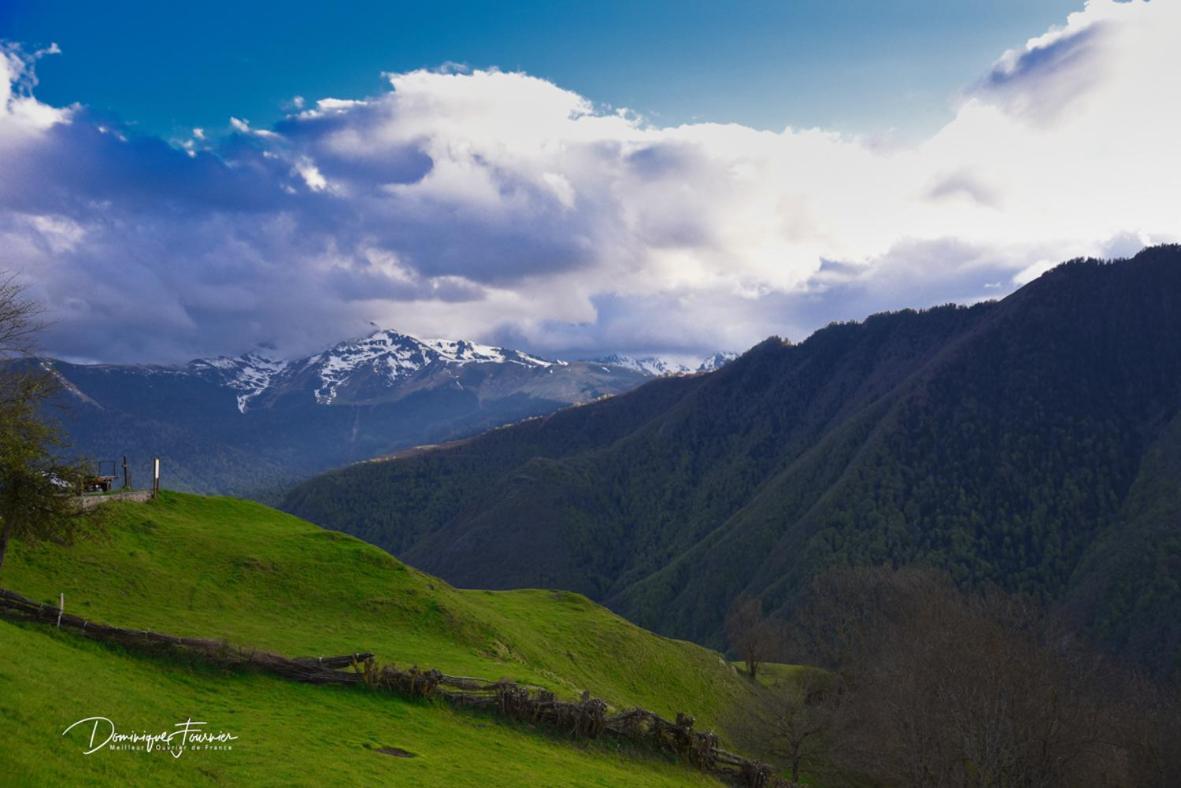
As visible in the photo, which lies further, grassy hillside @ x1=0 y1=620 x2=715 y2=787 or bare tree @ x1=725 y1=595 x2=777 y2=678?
bare tree @ x1=725 y1=595 x2=777 y2=678

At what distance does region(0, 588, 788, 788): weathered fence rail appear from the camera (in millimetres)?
31422

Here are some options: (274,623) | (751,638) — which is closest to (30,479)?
(274,623)

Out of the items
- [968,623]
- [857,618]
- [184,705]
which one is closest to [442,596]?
[184,705]

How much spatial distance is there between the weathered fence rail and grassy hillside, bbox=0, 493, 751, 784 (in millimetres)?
1250

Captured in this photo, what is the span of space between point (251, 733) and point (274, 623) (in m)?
18.1

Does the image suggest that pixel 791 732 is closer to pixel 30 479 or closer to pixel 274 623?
pixel 274 623

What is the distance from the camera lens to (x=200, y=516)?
57.1 metres

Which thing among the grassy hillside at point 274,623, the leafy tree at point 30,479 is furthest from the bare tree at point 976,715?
the leafy tree at point 30,479

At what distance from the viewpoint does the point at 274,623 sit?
4203 centimetres

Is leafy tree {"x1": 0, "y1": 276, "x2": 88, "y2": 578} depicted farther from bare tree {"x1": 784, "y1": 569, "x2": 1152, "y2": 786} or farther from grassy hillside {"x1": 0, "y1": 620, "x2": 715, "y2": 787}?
bare tree {"x1": 784, "y1": 569, "x2": 1152, "y2": 786}

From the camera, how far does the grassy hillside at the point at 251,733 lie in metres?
19.5

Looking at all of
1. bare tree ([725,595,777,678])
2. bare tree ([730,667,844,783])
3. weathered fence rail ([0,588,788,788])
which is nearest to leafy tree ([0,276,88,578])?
weathered fence rail ([0,588,788,788])

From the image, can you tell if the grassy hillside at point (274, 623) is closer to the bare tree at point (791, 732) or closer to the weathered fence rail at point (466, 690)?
the weathered fence rail at point (466, 690)

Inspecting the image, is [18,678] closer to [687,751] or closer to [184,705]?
[184,705]
